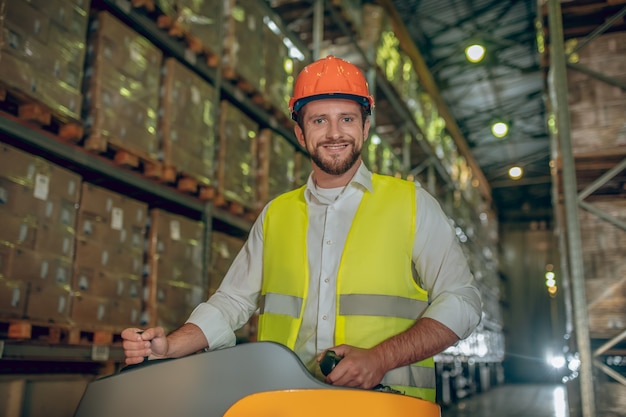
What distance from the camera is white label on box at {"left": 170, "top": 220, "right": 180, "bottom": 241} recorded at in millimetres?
4809

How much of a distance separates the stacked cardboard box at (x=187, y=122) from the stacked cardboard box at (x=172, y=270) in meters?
0.43

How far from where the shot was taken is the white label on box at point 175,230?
4.81 metres

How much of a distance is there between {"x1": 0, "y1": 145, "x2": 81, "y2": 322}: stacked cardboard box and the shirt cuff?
1.90 metres

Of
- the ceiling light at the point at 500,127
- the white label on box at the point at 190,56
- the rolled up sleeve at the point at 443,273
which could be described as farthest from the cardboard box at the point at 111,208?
the ceiling light at the point at 500,127

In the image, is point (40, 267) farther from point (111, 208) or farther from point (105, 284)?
point (111, 208)

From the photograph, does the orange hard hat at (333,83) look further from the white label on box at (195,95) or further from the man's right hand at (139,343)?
the white label on box at (195,95)

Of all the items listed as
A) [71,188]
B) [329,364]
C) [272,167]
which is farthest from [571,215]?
[329,364]

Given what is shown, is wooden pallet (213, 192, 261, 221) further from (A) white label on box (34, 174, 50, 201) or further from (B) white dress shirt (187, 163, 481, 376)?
(B) white dress shirt (187, 163, 481, 376)

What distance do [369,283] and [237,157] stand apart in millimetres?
4028

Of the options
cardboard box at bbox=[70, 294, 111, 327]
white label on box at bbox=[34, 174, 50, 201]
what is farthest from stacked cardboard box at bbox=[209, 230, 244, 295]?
white label on box at bbox=[34, 174, 50, 201]

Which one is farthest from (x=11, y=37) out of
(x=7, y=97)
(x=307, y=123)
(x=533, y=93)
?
(x=533, y=93)

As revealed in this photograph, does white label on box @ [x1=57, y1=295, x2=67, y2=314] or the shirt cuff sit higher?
white label on box @ [x1=57, y1=295, x2=67, y2=314]

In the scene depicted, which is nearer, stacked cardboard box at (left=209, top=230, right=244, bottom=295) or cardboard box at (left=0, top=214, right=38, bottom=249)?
cardboard box at (left=0, top=214, right=38, bottom=249)

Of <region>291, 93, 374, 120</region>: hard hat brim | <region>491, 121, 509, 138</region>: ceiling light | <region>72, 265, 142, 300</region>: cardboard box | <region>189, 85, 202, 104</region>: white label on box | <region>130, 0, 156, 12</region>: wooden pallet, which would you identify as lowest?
<region>72, 265, 142, 300</region>: cardboard box
